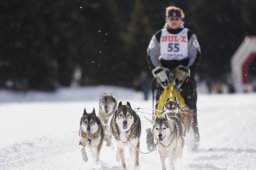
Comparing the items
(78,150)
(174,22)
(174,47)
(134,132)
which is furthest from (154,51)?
(134,132)

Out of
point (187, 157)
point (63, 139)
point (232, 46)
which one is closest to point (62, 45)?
point (232, 46)

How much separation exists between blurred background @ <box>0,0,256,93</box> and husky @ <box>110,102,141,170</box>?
954 inches

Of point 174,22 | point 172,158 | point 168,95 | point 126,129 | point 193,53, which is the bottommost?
point 172,158

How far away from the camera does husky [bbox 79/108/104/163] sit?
879 cm

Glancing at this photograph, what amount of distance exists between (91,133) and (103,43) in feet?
139

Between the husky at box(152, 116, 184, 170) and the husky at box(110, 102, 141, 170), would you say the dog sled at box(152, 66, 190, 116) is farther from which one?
the husky at box(152, 116, 184, 170)

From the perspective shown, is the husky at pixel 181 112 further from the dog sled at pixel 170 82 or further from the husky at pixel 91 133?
the husky at pixel 91 133

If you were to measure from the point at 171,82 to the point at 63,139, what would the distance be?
3.10 m

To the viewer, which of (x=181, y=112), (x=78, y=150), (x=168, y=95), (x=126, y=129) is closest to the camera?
(x=126, y=129)

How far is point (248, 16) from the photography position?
187 ft

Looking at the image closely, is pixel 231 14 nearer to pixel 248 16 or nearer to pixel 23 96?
pixel 248 16

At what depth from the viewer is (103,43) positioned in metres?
51.1

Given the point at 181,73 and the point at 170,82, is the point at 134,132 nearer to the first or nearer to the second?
the point at 170,82

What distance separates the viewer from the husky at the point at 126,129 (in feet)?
26.2
